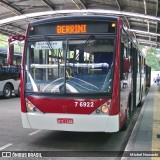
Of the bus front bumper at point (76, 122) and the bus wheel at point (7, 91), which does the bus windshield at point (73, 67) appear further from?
the bus wheel at point (7, 91)

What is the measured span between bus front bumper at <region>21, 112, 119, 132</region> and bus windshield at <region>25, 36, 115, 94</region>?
0.53 meters

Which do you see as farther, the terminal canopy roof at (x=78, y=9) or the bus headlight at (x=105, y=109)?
the terminal canopy roof at (x=78, y=9)

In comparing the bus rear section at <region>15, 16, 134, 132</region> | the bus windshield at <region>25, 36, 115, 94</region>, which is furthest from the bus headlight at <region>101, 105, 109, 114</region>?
the bus windshield at <region>25, 36, 115, 94</region>

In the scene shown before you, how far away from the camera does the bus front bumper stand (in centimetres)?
761

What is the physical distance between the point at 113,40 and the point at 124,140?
2.51 m

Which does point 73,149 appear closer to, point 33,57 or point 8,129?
point 33,57

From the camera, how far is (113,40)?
26.1 ft

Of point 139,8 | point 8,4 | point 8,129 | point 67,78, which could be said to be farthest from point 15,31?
point 67,78

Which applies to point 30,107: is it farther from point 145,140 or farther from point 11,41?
point 145,140

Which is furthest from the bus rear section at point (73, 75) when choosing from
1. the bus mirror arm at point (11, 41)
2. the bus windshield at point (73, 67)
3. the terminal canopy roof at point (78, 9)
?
the terminal canopy roof at point (78, 9)

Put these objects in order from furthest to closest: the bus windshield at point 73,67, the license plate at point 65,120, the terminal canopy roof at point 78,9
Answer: the terminal canopy roof at point 78,9, the bus windshield at point 73,67, the license plate at point 65,120

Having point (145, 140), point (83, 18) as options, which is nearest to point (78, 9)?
point (83, 18)

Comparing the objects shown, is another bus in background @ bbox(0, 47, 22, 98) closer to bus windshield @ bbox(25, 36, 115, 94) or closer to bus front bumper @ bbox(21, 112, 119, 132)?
bus windshield @ bbox(25, 36, 115, 94)

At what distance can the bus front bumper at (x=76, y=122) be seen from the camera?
761cm
